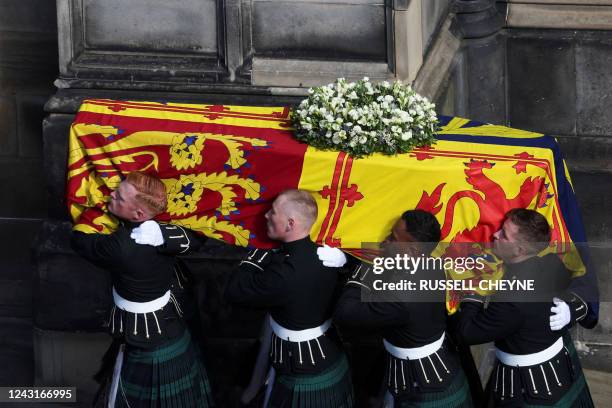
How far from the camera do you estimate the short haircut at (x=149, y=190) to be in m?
6.51

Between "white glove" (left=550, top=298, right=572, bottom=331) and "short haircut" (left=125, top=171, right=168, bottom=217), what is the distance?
211 cm

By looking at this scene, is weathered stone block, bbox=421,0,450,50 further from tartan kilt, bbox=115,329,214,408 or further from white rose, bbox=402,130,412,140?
tartan kilt, bbox=115,329,214,408

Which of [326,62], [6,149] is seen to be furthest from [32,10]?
[326,62]

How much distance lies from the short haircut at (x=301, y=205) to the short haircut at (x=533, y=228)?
103 cm

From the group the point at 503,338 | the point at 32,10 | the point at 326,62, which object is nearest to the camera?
the point at 503,338

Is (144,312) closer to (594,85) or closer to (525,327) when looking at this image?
(525,327)

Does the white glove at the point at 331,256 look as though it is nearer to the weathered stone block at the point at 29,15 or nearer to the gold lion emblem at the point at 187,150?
the gold lion emblem at the point at 187,150

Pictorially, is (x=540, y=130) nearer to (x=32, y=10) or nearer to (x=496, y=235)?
(x=496, y=235)

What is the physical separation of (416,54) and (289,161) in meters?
1.72

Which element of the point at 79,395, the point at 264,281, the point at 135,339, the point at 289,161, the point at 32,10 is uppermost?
the point at 32,10

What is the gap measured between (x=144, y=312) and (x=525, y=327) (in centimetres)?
204

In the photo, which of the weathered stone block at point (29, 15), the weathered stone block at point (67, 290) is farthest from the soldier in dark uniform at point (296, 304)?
the weathered stone block at point (29, 15)

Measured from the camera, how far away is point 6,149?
9211 mm

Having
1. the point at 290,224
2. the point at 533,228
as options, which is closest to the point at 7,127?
the point at 290,224
